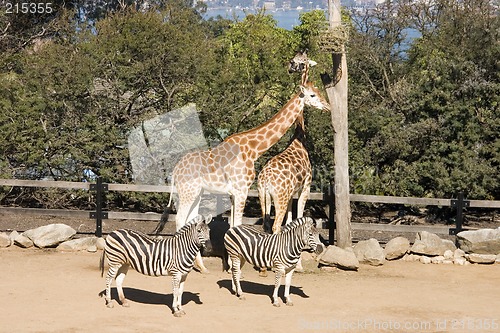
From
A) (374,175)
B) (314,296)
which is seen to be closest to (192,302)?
(314,296)

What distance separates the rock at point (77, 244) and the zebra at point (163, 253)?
11.6 ft

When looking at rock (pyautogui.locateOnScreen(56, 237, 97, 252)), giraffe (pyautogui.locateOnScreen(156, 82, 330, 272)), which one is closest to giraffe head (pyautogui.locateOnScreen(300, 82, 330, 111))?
giraffe (pyautogui.locateOnScreen(156, 82, 330, 272))

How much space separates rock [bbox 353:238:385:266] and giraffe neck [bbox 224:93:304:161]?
7.49 feet

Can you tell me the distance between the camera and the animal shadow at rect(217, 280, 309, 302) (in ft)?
35.3

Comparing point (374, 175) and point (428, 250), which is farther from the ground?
point (374, 175)

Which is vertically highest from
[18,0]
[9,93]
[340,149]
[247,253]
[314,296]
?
[18,0]

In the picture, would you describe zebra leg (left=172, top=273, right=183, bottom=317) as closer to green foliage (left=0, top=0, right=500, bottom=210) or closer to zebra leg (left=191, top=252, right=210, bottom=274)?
zebra leg (left=191, top=252, right=210, bottom=274)

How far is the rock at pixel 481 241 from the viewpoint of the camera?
12.9 meters

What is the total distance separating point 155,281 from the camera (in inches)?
443

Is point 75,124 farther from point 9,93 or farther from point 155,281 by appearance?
point 155,281

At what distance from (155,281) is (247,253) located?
176cm

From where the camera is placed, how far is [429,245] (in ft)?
42.8

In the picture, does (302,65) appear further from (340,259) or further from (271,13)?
(271,13)

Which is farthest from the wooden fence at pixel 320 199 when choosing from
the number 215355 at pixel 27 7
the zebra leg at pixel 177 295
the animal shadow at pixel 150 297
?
the number 215355 at pixel 27 7
